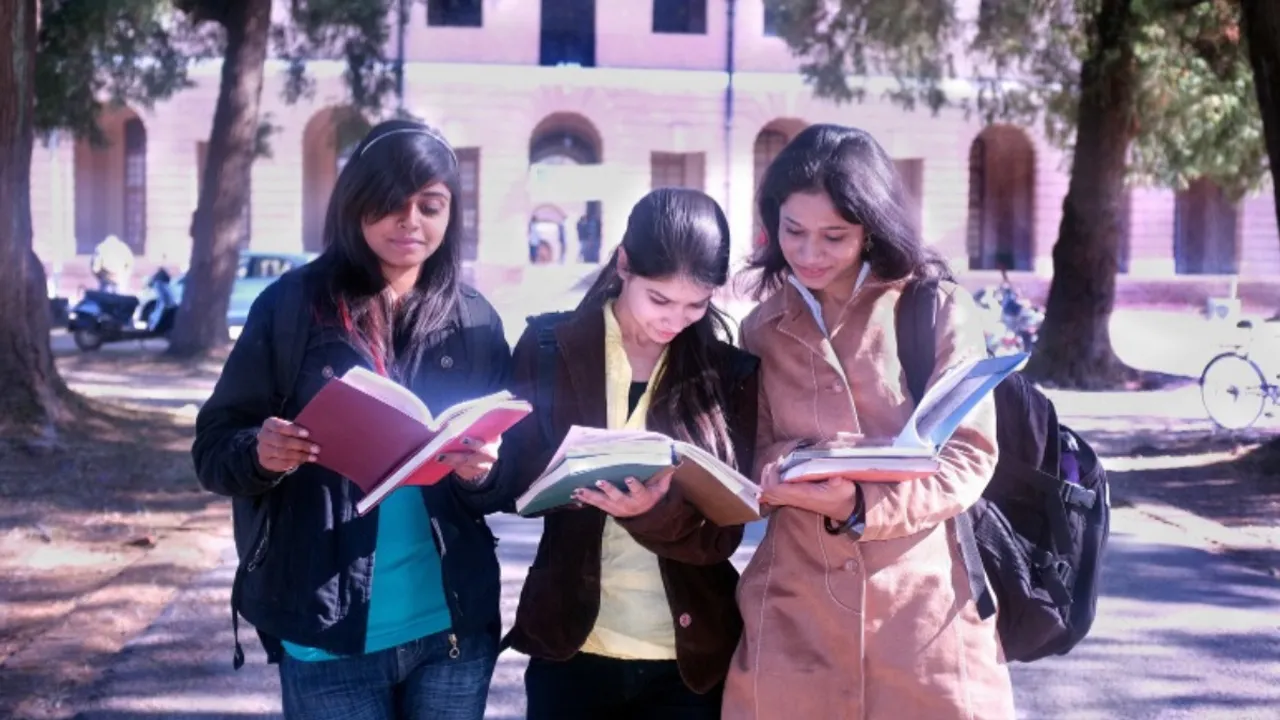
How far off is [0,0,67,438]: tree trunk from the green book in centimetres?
789

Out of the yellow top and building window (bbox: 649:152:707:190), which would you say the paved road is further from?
building window (bbox: 649:152:707:190)

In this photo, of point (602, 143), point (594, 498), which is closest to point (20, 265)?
point (594, 498)

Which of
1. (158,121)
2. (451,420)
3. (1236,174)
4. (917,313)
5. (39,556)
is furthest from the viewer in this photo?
(158,121)

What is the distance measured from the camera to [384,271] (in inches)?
110

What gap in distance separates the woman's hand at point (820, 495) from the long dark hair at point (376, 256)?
2.55ft

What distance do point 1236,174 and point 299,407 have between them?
18.5 m

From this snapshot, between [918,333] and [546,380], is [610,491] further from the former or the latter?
[918,333]

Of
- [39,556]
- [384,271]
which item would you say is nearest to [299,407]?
[384,271]

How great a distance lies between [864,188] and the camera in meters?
2.64

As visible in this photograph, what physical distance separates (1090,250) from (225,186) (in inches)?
428

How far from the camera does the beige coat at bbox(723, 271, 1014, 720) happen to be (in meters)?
2.54

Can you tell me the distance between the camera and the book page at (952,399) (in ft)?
7.65

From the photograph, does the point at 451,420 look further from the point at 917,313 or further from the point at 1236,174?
the point at 1236,174

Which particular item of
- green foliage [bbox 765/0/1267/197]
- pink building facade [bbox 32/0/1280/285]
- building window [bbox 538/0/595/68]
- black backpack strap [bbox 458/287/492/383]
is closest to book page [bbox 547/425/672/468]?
black backpack strap [bbox 458/287/492/383]
